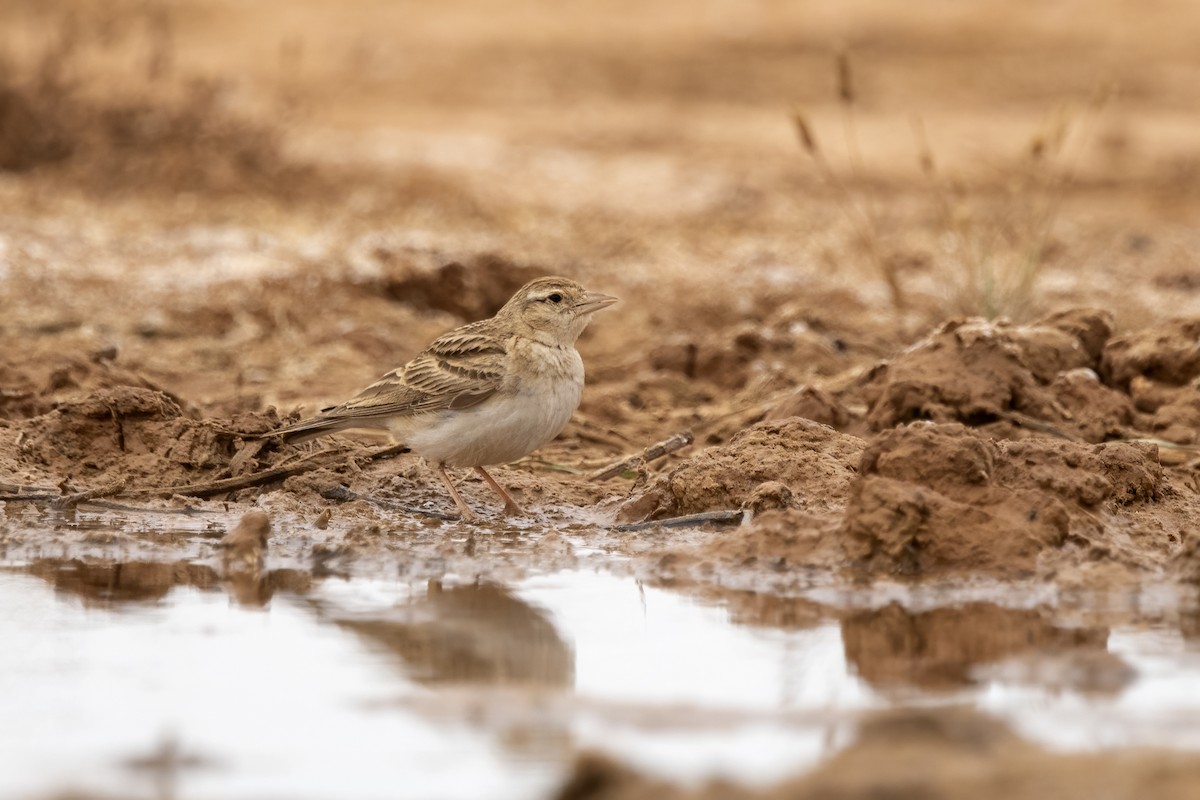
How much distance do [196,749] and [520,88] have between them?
54.3ft

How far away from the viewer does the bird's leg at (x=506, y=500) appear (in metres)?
6.46

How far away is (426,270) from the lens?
10.1 metres

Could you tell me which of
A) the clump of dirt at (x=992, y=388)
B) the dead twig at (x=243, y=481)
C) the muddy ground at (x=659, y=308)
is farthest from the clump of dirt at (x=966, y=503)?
the dead twig at (x=243, y=481)

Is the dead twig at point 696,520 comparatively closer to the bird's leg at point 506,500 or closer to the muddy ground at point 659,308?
the muddy ground at point 659,308

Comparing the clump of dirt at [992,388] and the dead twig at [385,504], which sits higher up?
the clump of dirt at [992,388]

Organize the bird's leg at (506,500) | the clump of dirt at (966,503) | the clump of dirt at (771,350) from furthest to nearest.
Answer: the clump of dirt at (771,350) < the bird's leg at (506,500) < the clump of dirt at (966,503)

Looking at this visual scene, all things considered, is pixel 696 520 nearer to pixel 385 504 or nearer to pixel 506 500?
pixel 506 500

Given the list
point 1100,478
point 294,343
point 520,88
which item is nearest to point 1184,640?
point 1100,478

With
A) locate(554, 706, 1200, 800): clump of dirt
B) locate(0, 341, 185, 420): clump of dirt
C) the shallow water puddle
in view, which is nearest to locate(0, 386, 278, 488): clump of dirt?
locate(0, 341, 185, 420): clump of dirt

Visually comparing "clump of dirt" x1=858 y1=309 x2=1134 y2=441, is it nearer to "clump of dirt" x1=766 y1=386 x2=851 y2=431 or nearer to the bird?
"clump of dirt" x1=766 y1=386 x2=851 y2=431

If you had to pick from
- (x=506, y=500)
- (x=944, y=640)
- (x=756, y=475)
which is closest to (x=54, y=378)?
(x=506, y=500)

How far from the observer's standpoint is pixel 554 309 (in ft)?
21.6

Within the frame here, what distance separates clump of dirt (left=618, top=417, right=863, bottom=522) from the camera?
6105 millimetres

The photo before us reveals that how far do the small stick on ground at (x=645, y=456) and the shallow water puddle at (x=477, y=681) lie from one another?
61.4 inches
